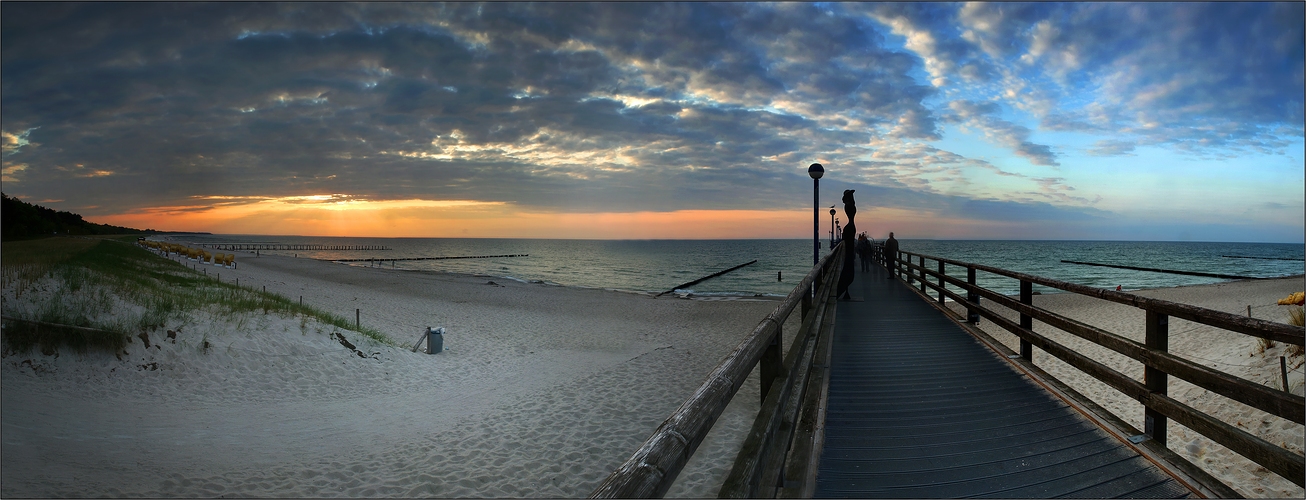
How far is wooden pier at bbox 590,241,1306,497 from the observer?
2346 mm

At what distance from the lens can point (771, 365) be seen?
10.7ft

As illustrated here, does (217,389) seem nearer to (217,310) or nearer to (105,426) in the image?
(105,426)

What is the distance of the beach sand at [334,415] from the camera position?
17.2ft

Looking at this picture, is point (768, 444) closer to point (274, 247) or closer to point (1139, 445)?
point (1139, 445)

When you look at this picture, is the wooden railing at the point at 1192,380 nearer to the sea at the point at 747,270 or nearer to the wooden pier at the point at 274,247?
the sea at the point at 747,270

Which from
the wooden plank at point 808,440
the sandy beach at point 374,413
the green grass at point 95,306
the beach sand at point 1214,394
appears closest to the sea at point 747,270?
the beach sand at point 1214,394

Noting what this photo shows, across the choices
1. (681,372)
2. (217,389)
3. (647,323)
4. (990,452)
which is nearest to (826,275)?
(681,372)

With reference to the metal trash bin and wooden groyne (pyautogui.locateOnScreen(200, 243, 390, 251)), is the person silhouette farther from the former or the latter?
wooden groyne (pyautogui.locateOnScreen(200, 243, 390, 251))

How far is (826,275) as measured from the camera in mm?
9984

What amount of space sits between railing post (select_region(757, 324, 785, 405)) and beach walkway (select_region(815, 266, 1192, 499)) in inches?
22.7

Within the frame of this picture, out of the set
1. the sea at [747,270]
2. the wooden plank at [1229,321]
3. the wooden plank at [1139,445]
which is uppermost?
the wooden plank at [1229,321]

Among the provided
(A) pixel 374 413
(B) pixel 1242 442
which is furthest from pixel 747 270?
(B) pixel 1242 442

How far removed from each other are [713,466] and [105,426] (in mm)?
6859

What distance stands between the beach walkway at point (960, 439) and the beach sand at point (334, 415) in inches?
68.7
